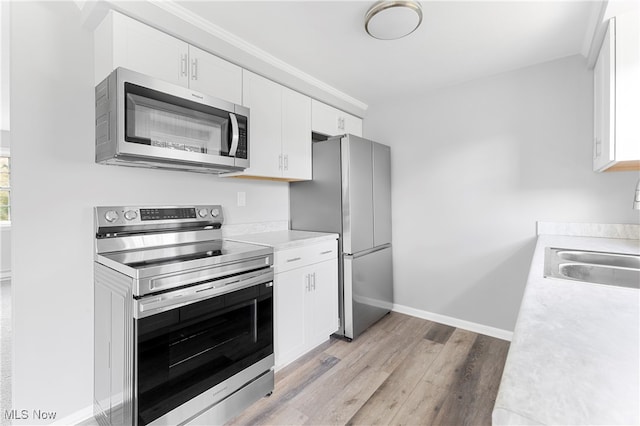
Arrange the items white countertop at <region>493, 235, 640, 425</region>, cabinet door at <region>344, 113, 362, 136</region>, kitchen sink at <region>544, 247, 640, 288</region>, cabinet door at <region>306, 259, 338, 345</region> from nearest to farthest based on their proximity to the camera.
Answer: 1. white countertop at <region>493, 235, 640, 425</region>
2. kitchen sink at <region>544, 247, 640, 288</region>
3. cabinet door at <region>306, 259, 338, 345</region>
4. cabinet door at <region>344, 113, 362, 136</region>

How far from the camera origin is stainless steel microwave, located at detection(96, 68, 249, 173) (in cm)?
152

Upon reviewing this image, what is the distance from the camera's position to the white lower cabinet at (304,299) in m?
2.14

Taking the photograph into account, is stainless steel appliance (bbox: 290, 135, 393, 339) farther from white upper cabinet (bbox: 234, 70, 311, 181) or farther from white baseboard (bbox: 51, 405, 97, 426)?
white baseboard (bbox: 51, 405, 97, 426)

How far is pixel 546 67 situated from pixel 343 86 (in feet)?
5.71

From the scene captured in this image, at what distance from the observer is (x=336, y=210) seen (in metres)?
2.71

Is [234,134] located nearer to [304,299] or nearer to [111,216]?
[111,216]

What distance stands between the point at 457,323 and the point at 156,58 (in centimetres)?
330

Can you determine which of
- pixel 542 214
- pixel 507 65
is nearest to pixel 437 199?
pixel 542 214

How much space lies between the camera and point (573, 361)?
0.60 meters

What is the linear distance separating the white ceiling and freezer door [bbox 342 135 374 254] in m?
0.67

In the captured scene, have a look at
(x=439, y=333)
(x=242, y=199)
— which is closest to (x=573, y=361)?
(x=242, y=199)

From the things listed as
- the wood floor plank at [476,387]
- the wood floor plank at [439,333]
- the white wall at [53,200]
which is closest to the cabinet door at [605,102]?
the wood floor plank at [476,387]

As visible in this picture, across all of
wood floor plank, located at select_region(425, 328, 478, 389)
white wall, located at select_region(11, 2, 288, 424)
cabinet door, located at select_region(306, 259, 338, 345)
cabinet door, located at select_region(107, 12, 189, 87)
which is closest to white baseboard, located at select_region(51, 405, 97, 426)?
white wall, located at select_region(11, 2, 288, 424)

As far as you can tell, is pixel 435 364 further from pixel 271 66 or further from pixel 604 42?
pixel 271 66
